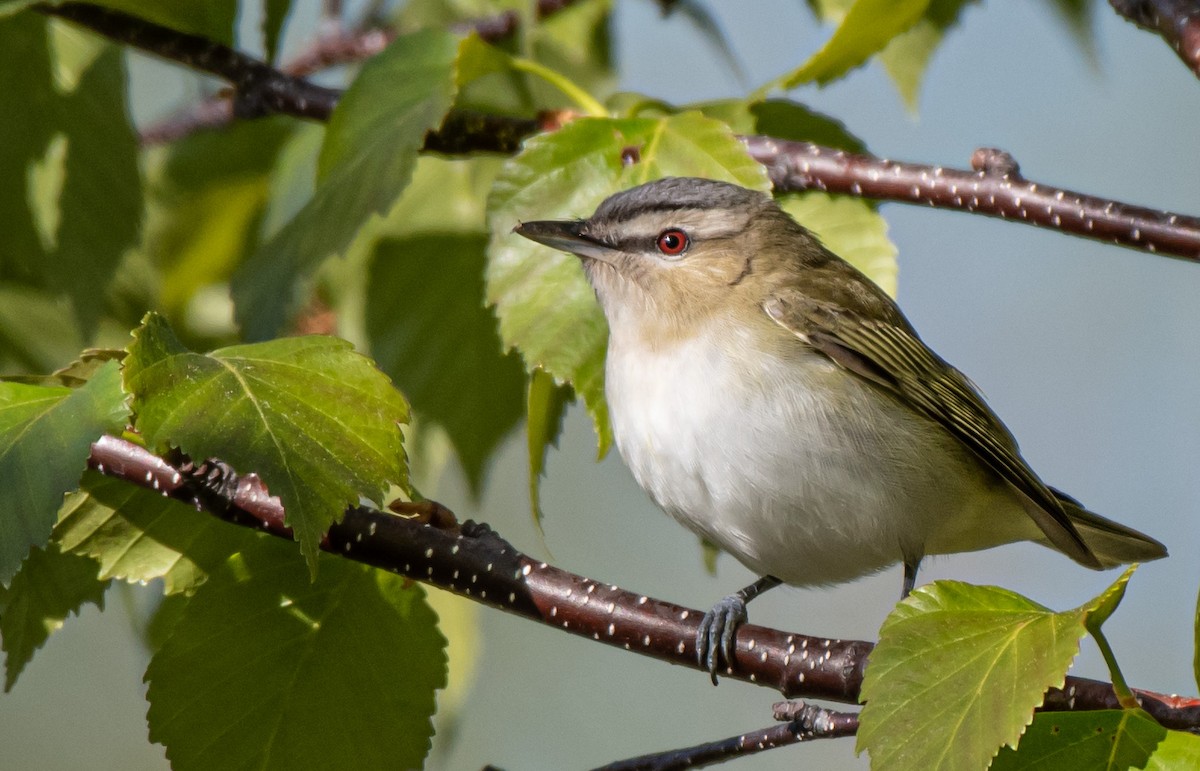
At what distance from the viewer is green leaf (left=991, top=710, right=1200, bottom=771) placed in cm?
161

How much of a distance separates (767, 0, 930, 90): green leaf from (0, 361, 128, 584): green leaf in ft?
4.83

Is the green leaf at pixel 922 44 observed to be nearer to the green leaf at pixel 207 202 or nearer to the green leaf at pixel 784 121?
the green leaf at pixel 784 121

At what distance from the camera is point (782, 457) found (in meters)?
2.69

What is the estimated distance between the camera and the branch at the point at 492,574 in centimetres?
213

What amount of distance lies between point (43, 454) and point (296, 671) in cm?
60

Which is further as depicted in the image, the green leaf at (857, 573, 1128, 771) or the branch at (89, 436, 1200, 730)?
the branch at (89, 436, 1200, 730)

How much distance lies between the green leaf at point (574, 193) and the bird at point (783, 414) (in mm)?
49

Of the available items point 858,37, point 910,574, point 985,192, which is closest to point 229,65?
point 858,37

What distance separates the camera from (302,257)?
8.49 feet

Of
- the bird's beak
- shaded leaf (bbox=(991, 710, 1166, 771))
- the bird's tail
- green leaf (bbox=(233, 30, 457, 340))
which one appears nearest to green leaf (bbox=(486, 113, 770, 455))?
the bird's beak

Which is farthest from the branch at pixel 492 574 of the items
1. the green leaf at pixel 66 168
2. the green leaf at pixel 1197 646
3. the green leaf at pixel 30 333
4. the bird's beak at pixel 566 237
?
the green leaf at pixel 30 333

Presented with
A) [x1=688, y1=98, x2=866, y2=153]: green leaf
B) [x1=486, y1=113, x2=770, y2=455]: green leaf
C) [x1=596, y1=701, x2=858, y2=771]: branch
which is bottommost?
[x1=596, y1=701, x2=858, y2=771]: branch

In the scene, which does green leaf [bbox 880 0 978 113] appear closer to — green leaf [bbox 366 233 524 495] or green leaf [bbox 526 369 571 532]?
green leaf [bbox 366 233 524 495]

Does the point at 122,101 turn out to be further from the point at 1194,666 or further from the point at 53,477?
the point at 1194,666
